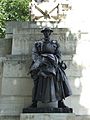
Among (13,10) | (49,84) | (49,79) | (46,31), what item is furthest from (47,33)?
(13,10)

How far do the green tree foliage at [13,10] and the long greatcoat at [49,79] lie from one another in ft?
48.8

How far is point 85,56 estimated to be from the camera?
13125 mm

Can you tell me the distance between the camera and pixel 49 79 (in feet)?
38.3

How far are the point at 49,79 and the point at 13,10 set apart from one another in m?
17.8

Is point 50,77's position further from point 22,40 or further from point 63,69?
point 22,40

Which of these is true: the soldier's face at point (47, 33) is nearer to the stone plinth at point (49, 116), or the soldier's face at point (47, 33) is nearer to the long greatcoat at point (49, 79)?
the long greatcoat at point (49, 79)

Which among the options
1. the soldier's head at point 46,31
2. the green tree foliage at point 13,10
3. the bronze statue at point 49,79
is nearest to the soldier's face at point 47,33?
the soldier's head at point 46,31

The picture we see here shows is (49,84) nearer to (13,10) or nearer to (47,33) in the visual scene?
(47,33)

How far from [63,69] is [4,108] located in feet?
8.71

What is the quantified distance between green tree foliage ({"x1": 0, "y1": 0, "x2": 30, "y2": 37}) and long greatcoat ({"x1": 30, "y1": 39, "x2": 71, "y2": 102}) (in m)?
14.9

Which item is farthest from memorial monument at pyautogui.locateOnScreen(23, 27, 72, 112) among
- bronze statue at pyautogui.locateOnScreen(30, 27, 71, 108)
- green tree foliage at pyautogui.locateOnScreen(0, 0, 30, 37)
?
green tree foliage at pyautogui.locateOnScreen(0, 0, 30, 37)

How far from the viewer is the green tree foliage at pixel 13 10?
88.8ft

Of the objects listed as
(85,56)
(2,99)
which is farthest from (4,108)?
(85,56)

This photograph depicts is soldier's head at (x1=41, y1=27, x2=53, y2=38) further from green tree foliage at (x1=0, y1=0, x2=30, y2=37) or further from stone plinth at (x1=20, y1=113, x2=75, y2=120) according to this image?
green tree foliage at (x1=0, y1=0, x2=30, y2=37)
